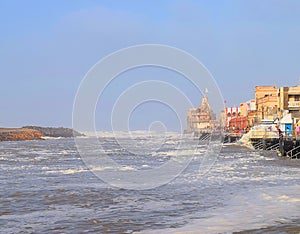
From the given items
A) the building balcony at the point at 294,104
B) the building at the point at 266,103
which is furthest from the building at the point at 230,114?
the building balcony at the point at 294,104

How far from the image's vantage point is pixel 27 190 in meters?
19.2

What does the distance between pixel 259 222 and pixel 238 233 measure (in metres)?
1.34

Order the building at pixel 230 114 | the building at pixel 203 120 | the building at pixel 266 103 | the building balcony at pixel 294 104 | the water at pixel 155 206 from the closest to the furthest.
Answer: the water at pixel 155 206 < the building balcony at pixel 294 104 < the building at pixel 266 103 < the building at pixel 230 114 < the building at pixel 203 120

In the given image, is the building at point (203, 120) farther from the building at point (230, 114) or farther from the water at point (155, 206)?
the water at point (155, 206)

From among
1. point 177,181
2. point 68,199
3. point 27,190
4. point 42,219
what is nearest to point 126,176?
point 177,181

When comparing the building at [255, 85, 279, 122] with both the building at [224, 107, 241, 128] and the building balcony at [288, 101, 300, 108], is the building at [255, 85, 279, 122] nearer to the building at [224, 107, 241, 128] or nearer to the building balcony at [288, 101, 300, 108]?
the building balcony at [288, 101, 300, 108]

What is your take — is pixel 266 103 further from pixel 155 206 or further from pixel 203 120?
pixel 155 206

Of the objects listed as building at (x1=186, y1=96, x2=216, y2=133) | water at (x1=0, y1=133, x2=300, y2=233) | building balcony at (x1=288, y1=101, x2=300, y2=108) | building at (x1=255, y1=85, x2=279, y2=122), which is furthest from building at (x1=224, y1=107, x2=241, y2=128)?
water at (x1=0, y1=133, x2=300, y2=233)

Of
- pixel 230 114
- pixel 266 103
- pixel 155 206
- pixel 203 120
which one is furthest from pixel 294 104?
pixel 203 120

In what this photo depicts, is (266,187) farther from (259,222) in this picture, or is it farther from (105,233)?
(105,233)

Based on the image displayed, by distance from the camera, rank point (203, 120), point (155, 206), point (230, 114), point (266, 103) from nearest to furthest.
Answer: point (155, 206) < point (266, 103) < point (230, 114) < point (203, 120)

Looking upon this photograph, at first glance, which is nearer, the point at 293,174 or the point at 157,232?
the point at 157,232

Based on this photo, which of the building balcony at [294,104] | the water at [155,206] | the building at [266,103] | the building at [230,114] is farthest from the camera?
the building at [230,114]

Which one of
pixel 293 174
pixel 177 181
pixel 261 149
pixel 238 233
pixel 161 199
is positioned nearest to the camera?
pixel 238 233
